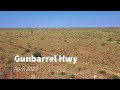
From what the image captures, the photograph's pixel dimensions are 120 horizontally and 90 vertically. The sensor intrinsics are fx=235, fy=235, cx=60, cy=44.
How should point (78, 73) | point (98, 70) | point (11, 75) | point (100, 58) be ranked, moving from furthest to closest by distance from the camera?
point (100, 58), point (98, 70), point (78, 73), point (11, 75)

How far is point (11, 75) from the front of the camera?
10.3m

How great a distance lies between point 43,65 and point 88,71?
7.58 ft
